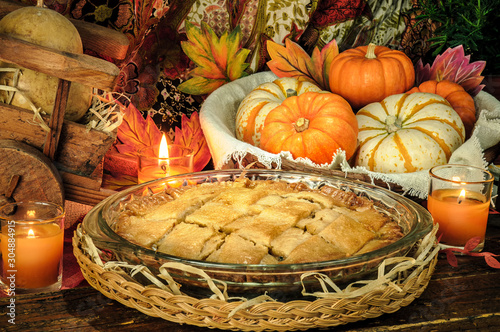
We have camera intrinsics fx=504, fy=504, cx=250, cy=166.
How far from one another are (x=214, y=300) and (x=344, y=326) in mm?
233

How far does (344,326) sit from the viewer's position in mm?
850

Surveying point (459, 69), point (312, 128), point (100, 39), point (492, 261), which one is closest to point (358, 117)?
point (312, 128)

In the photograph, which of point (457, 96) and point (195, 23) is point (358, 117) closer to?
point (457, 96)

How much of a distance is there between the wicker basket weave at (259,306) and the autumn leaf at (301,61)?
1219 millimetres

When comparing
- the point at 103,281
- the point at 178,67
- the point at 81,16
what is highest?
the point at 81,16

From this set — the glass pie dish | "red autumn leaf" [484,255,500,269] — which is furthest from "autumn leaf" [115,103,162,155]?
"red autumn leaf" [484,255,500,269]

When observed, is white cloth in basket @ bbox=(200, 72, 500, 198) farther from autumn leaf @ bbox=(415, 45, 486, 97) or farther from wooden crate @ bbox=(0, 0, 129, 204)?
wooden crate @ bbox=(0, 0, 129, 204)

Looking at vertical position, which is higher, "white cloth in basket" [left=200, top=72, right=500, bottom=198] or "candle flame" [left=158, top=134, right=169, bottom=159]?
"white cloth in basket" [left=200, top=72, right=500, bottom=198]

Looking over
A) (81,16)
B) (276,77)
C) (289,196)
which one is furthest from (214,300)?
(276,77)

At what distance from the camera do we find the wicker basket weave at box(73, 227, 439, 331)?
0.78 meters

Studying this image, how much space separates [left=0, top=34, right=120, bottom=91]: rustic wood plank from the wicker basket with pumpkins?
19.5 inches

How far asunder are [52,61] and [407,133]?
1.07 m

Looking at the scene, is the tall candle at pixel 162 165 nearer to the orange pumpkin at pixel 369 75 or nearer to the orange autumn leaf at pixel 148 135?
the orange autumn leaf at pixel 148 135

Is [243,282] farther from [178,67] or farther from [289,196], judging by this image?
[178,67]
